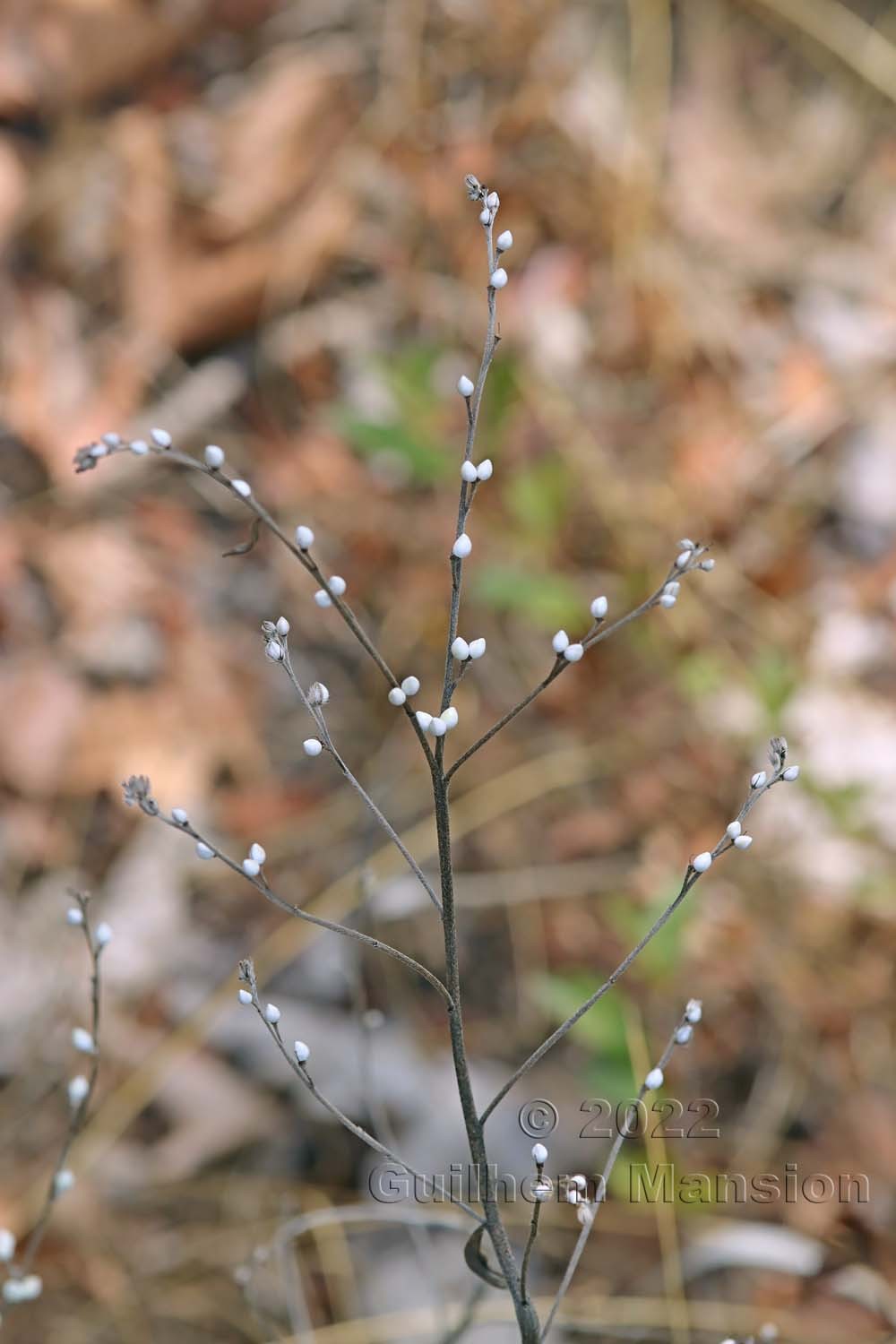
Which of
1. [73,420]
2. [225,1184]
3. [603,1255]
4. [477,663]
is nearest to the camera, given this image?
[603,1255]

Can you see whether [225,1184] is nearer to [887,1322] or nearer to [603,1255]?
[603,1255]

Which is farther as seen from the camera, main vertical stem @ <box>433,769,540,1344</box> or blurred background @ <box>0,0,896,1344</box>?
blurred background @ <box>0,0,896,1344</box>

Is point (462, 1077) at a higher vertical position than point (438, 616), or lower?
lower

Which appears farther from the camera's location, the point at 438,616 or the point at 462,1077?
the point at 438,616

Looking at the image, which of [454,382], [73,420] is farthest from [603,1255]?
Result: [73,420]

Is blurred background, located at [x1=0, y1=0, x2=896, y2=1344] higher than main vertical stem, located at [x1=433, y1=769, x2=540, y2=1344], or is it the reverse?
blurred background, located at [x1=0, y1=0, x2=896, y2=1344]
